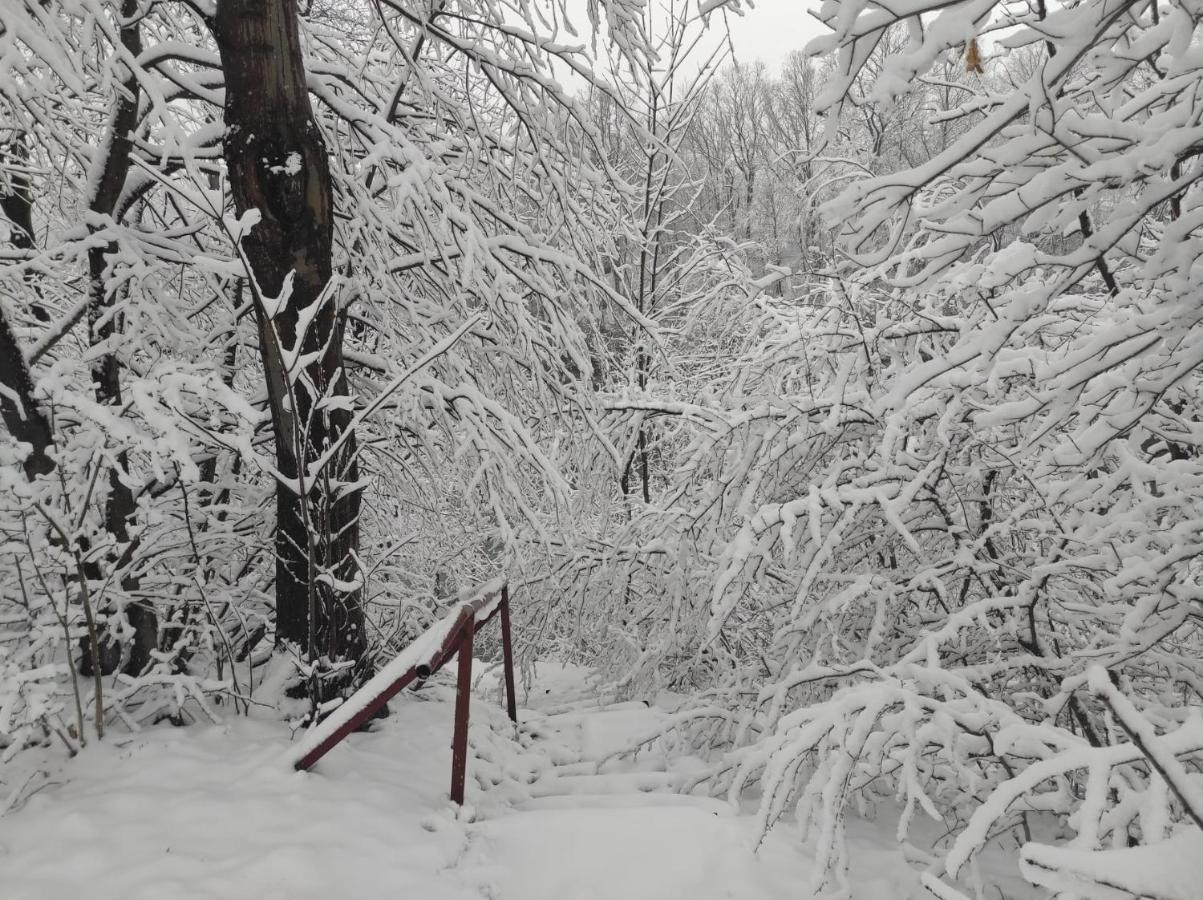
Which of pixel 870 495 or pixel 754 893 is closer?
pixel 754 893

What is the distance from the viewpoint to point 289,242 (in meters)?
3.14

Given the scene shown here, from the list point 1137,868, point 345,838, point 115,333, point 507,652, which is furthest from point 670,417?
point 1137,868

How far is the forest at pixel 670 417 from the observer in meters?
1.55

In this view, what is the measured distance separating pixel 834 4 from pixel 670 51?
24.7 ft

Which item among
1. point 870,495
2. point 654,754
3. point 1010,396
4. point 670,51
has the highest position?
point 670,51

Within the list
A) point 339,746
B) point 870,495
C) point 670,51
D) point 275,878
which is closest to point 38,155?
point 339,746

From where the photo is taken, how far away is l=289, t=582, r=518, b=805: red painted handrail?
2.76 meters

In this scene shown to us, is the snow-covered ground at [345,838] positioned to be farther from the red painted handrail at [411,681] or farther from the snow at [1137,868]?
the snow at [1137,868]

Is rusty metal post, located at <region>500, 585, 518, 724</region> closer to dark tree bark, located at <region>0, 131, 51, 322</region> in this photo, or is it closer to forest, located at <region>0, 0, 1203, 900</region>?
forest, located at <region>0, 0, 1203, 900</region>

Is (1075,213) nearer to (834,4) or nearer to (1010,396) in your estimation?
(834,4)

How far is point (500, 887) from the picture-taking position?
2400mm

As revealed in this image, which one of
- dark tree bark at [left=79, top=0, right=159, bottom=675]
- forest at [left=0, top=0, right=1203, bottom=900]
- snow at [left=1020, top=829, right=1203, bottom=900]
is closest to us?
snow at [left=1020, top=829, right=1203, bottom=900]

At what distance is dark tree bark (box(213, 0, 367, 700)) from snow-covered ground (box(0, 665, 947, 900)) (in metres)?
0.49

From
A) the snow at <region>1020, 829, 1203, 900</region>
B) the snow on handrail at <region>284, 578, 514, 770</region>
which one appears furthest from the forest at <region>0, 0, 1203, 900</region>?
the snow on handrail at <region>284, 578, 514, 770</region>
